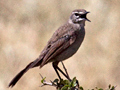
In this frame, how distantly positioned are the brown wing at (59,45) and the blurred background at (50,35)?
4.42 m

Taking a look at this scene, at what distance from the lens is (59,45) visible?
6.90 meters

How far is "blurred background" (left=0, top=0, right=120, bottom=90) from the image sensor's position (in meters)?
11.5

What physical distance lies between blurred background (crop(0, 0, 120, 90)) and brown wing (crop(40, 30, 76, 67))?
4415mm

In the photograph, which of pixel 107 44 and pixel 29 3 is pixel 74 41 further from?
pixel 29 3

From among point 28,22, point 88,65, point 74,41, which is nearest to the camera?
point 74,41

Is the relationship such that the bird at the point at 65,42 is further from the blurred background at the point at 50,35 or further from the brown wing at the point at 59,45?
the blurred background at the point at 50,35

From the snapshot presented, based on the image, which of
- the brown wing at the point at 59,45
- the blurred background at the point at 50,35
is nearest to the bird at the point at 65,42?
the brown wing at the point at 59,45

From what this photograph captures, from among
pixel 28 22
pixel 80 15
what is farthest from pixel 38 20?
pixel 80 15

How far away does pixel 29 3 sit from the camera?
12688 mm

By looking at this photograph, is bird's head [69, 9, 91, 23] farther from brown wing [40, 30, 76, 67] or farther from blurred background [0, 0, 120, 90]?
blurred background [0, 0, 120, 90]

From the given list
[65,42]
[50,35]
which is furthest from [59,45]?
[50,35]

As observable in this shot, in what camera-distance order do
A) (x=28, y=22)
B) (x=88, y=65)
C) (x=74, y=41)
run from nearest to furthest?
(x=74, y=41)
(x=88, y=65)
(x=28, y=22)

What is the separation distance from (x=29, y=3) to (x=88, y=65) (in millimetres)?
2777

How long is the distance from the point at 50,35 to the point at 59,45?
5.00 meters
